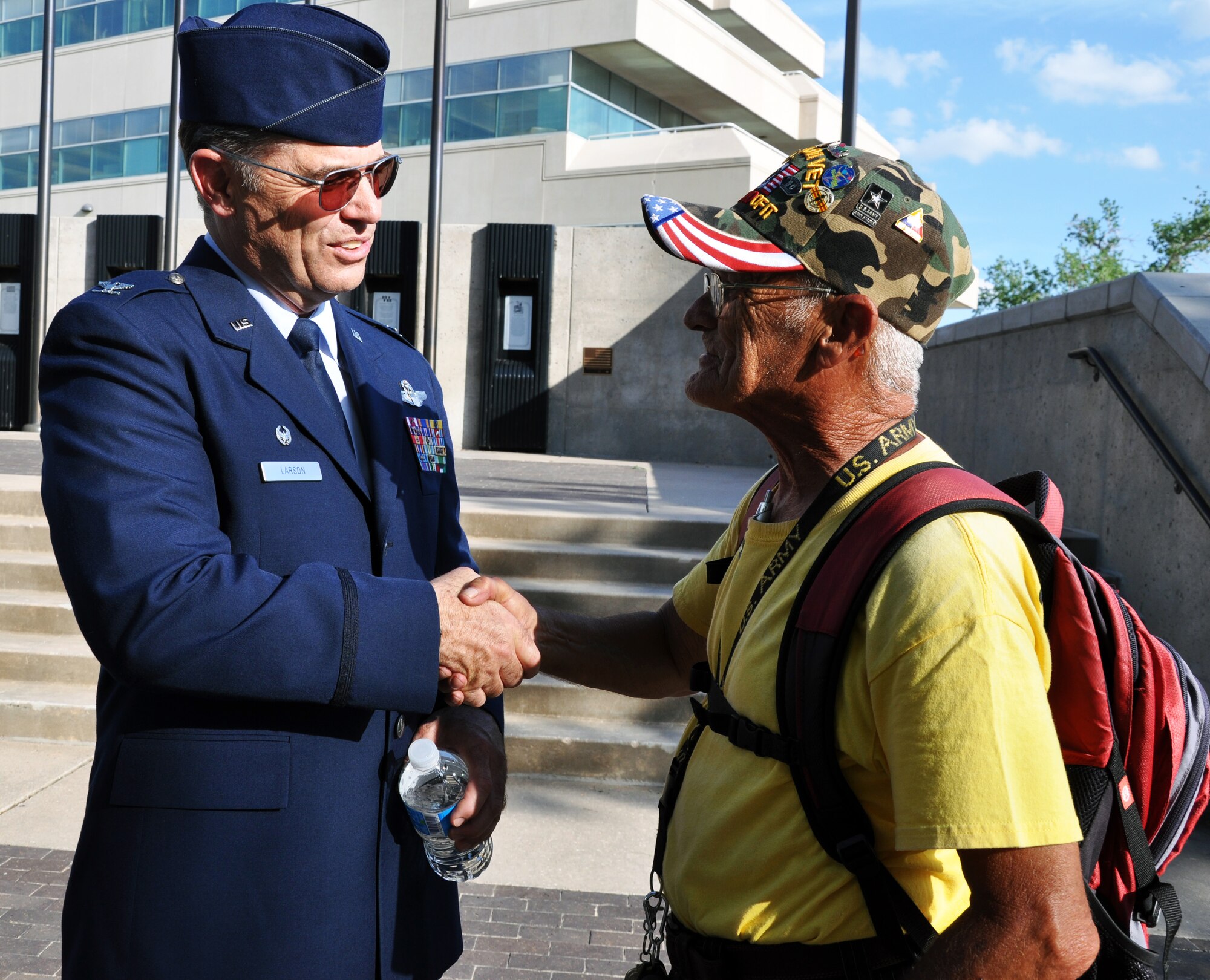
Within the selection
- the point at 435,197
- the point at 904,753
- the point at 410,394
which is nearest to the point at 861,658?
the point at 904,753

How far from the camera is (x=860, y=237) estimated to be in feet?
5.26

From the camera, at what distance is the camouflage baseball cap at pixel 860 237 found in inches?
62.9

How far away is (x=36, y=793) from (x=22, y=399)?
14.5m

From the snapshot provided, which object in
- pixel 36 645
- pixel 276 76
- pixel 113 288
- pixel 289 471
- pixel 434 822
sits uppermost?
pixel 276 76

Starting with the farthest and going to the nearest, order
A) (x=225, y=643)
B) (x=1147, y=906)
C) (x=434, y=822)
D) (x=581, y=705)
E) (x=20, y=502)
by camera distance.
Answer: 1. (x=20, y=502)
2. (x=581, y=705)
3. (x=434, y=822)
4. (x=225, y=643)
5. (x=1147, y=906)

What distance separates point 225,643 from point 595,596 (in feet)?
14.8

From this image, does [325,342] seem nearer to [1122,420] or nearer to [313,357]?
[313,357]

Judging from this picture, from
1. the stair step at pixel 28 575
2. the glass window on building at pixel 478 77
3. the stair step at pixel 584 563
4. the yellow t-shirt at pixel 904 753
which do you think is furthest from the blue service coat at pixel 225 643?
the glass window on building at pixel 478 77

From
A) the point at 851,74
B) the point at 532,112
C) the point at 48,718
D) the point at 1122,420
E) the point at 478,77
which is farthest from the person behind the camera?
the point at 478,77

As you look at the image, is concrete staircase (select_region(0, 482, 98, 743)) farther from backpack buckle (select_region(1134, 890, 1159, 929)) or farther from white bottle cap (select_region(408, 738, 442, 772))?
backpack buckle (select_region(1134, 890, 1159, 929))

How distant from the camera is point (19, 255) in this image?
55.3ft

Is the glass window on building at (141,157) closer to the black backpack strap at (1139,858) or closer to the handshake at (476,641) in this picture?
the handshake at (476,641)

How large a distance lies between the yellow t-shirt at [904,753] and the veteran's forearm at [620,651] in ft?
1.72

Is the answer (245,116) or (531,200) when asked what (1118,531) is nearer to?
(245,116)
